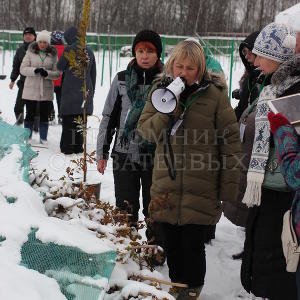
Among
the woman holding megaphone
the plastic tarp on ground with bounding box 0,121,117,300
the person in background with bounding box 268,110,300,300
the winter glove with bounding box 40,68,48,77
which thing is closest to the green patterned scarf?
the woman holding megaphone

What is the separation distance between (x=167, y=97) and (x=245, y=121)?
0.73 metres

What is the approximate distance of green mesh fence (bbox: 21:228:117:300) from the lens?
4.92ft

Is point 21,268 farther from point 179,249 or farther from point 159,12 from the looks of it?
point 159,12

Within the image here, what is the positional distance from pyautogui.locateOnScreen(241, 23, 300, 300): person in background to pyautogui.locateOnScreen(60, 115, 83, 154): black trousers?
4112 millimetres

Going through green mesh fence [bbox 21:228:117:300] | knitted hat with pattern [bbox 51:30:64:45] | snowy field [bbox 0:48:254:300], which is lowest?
snowy field [bbox 0:48:254:300]

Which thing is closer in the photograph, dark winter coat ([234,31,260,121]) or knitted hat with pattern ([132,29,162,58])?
knitted hat with pattern ([132,29,162,58])

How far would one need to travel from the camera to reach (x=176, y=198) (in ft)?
8.05

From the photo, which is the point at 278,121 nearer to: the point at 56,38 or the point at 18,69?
the point at 18,69

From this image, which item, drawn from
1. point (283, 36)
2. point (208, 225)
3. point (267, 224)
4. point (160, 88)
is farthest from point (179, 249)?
point (283, 36)

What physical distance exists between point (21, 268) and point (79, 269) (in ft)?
0.72

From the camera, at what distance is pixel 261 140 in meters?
2.37

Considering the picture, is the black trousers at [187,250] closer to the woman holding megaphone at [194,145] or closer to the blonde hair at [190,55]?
the woman holding megaphone at [194,145]

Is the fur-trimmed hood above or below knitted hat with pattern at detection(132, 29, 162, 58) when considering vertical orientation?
below

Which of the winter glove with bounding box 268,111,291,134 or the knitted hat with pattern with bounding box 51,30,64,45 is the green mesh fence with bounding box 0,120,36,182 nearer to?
the winter glove with bounding box 268,111,291,134
